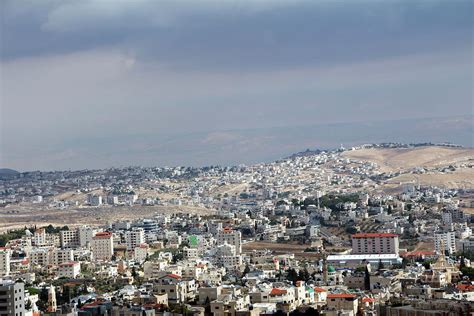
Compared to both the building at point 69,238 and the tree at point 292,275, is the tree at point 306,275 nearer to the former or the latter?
the tree at point 292,275

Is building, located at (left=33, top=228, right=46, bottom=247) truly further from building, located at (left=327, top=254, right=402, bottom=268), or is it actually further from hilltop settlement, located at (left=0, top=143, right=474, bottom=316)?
building, located at (left=327, top=254, right=402, bottom=268)

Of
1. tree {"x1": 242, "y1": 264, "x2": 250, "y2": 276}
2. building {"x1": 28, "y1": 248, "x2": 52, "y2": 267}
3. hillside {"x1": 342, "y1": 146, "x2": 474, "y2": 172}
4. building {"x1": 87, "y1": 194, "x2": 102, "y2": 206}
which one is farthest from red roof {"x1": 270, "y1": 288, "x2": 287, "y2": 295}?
hillside {"x1": 342, "y1": 146, "x2": 474, "y2": 172}

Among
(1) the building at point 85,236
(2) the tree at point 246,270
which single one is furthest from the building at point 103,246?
(2) the tree at point 246,270

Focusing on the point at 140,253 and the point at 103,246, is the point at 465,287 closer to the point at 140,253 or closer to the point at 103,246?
the point at 140,253

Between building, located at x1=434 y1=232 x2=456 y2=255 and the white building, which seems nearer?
the white building

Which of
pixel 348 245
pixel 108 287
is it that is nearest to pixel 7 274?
pixel 108 287
